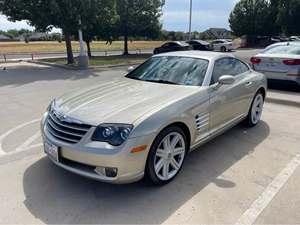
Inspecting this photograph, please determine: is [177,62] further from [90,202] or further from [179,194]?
[90,202]

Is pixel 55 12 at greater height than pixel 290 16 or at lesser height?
lesser

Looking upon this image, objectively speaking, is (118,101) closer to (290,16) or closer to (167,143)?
(167,143)

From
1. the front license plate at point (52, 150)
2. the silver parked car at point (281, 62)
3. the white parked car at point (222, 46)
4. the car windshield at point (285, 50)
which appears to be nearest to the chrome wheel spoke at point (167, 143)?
the front license plate at point (52, 150)

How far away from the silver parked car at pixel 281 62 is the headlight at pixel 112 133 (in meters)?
6.86

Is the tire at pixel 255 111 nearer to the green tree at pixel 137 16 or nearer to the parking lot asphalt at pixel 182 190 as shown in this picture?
the parking lot asphalt at pixel 182 190

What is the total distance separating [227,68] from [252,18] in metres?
44.1

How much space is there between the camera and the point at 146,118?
2.96 m

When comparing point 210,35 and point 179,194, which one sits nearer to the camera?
point 179,194

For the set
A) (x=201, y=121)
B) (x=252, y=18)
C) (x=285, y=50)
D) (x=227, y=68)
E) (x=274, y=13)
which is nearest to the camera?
(x=201, y=121)

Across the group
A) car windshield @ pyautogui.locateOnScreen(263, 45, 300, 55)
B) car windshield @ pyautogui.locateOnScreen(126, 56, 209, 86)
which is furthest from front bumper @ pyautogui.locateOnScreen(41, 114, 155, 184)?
car windshield @ pyautogui.locateOnScreen(263, 45, 300, 55)

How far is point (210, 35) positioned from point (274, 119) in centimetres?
6862

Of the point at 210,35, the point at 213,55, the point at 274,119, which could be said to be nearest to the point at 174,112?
the point at 213,55

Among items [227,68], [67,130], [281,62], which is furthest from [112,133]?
[281,62]

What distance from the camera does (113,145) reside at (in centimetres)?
281
